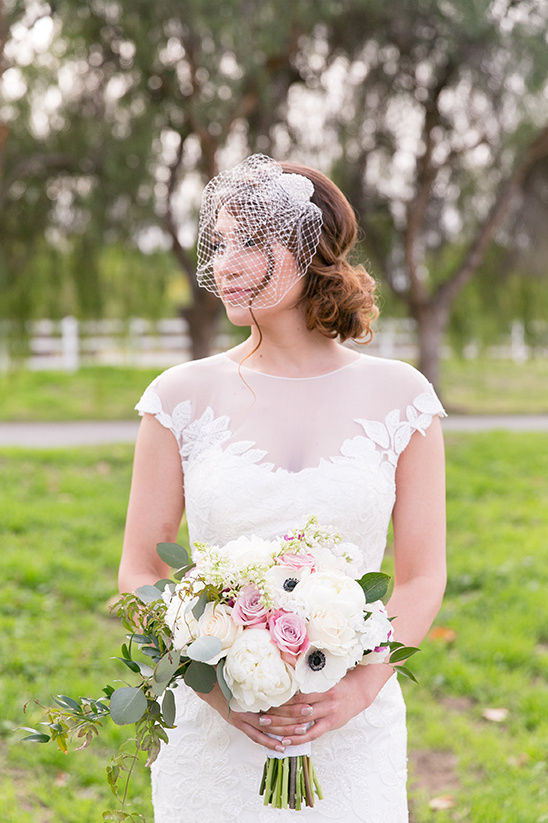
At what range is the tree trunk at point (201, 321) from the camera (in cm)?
1095

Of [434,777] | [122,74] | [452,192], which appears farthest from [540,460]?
[122,74]

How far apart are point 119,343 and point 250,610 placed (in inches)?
405

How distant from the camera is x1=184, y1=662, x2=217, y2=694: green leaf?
1687 millimetres

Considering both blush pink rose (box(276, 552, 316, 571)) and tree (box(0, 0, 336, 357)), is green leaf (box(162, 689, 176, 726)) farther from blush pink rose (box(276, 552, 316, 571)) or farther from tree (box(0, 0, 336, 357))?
tree (box(0, 0, 336, 357))

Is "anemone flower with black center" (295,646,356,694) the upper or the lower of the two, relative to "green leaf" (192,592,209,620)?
A: lower

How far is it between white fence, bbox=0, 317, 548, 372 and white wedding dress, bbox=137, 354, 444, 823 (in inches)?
182

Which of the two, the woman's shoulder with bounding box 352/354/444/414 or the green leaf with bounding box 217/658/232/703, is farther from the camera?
the woman's shoulder with bounding box 352/354/444/414

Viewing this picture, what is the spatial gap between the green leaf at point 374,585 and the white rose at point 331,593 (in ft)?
0.16

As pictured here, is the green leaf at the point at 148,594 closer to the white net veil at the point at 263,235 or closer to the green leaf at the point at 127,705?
the green leaf at the point at 127,705

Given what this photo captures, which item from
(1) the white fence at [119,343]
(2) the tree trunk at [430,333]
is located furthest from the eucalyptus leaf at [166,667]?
(2) the tree trunk at [430,333]

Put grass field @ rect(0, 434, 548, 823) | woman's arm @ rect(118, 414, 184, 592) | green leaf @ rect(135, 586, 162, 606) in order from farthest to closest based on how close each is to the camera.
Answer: grass field @ rect(0, 434, 548, 823) → woman's arm @ rect(118, 414, 184, 592) → green leaf @ rect(135, 586, 162, 606)

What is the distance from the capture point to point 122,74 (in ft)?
31.3

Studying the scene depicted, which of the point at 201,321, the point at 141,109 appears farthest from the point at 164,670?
the point at 201,321

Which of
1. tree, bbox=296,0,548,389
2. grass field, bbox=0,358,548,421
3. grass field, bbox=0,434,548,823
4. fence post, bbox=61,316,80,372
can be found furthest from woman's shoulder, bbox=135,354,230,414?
fence post, bbox=61,316,80,372
